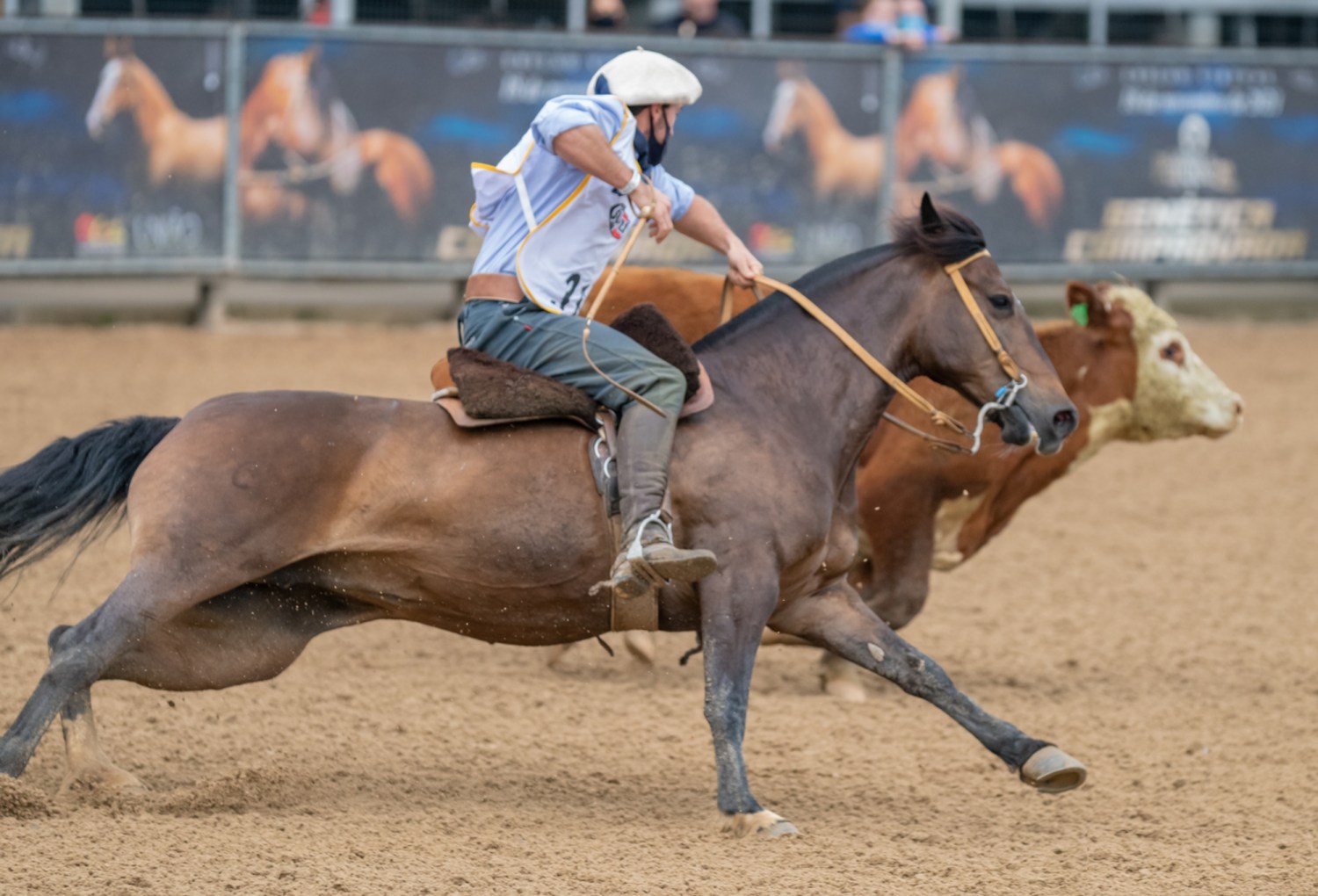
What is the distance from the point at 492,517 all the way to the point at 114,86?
855 cm

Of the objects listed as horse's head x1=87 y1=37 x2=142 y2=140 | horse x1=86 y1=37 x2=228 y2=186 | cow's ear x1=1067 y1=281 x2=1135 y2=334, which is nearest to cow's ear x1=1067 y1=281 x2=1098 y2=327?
cow's ear x1=1067 y1=281 x2=1135 y2=334

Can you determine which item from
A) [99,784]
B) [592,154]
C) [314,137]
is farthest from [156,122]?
[592,154]

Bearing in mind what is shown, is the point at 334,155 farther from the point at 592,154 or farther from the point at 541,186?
the point at 592,154

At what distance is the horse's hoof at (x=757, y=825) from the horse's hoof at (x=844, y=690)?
7.11 feet

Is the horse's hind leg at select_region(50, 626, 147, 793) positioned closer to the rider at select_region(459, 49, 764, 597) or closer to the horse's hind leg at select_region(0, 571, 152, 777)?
the horse's hind leg at select_region(0, 571, 152, 777)

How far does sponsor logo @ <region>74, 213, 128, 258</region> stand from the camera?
12898 millimetres

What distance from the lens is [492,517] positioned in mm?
5367

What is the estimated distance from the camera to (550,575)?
541 cm

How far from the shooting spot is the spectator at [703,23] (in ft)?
47.2

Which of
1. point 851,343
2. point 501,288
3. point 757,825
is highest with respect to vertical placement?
point 501,288

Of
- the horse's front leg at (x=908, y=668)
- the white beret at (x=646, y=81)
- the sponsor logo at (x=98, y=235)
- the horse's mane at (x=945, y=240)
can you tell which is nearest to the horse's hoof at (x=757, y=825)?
the horse's front leg at (x=908, y=668)

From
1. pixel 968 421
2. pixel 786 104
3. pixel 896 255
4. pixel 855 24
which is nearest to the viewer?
pixel 896 255

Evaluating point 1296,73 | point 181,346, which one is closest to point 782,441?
point 181,346

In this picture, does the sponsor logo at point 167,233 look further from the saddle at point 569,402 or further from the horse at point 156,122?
the saddle at point 569,402
